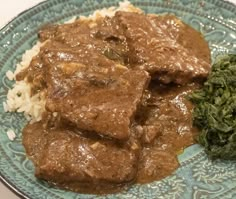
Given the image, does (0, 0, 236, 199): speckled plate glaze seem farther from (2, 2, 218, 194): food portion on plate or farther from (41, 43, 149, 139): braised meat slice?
(41, 43, 149, 139): braised meat slice

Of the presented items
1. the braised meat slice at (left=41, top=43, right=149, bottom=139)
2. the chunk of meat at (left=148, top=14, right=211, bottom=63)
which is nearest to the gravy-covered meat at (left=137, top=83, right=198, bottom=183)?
the braised meat slice at (left=41, top=43, right=149, bottom=139)

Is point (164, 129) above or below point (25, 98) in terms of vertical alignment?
below

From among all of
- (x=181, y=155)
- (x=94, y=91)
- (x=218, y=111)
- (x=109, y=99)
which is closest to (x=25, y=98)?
(x=94, y=91)

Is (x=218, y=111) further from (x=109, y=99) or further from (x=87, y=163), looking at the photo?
(x=87, y=163)

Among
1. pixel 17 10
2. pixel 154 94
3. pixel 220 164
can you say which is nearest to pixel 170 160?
pixel 220 164

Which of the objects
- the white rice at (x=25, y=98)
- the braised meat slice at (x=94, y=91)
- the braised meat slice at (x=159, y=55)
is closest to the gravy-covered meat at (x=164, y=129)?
the braised meat slice at (x=159, y=55)

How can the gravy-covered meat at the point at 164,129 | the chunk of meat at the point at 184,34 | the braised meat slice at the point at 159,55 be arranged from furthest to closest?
the chunk of meat at the point at 184,34 → the braised meat slice at the point at 159,55 → the gravy-covered meat at the point at 164,129

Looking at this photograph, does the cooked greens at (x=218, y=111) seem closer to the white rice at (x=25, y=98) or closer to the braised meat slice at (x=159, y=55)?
the braised meat slice at (x=159, y=55)

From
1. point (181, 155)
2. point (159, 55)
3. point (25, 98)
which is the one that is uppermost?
point (159, 55)
